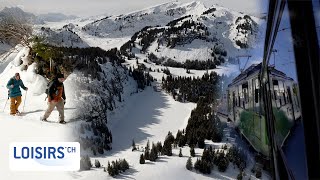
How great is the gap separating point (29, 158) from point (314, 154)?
2.97m

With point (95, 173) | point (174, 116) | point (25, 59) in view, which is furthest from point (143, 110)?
point (25, 59)

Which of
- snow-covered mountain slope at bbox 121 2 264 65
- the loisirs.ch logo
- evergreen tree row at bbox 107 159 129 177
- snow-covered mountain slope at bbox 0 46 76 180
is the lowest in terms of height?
evergreen tree row at bbox 107 159 129 177

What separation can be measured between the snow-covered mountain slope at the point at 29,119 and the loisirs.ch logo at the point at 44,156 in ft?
0.33

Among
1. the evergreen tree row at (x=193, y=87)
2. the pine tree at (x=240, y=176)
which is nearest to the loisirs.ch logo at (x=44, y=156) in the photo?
the pine tree at (x=240, y=176)

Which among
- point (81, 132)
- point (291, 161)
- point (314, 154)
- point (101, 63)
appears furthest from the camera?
point (101, 63)

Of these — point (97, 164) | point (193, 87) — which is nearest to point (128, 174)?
point (97, 164)

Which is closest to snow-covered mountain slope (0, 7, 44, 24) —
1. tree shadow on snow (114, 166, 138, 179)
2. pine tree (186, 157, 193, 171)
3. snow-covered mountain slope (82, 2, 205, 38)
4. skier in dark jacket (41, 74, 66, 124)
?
skier in dark jacket (41, 74, 66, 124)

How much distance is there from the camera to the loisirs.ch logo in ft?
11.0

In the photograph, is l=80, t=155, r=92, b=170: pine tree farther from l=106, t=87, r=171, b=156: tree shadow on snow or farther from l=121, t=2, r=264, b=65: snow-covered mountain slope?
l=121, t=2, r=264, b=65: snow-covered mountain slope

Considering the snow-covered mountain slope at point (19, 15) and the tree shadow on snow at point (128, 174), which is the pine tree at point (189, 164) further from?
the snow-covered mountain slope at point (19, 15)

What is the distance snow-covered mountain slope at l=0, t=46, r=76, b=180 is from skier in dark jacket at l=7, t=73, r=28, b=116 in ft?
0.21

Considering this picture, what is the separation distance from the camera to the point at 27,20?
5.25m

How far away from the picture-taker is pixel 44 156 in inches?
134

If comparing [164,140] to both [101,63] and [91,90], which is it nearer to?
[91,90]
